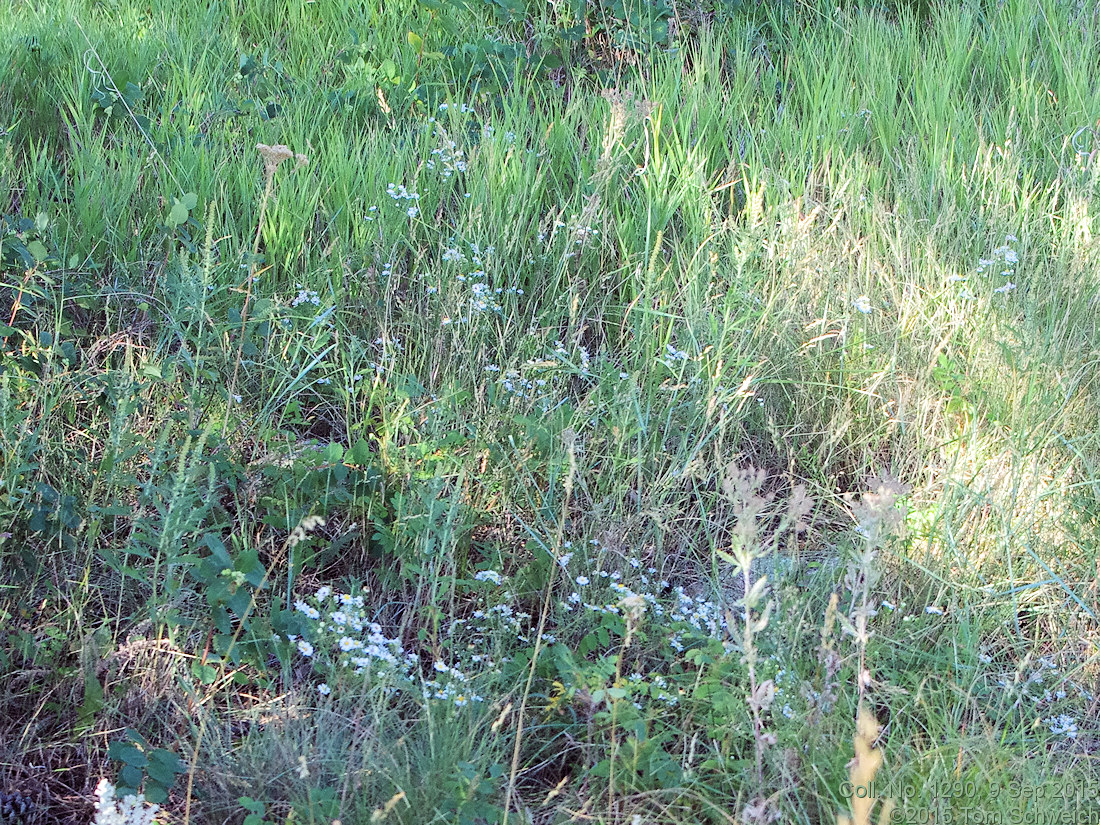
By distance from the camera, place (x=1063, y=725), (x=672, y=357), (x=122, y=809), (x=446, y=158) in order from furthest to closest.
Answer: (x=446, y=158) < (x=672, y=357) < (x=1063, y=725) < (x=122, y=809)

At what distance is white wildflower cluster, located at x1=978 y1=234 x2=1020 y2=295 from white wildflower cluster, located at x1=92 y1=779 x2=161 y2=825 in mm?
2386

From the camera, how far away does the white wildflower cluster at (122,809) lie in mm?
1330

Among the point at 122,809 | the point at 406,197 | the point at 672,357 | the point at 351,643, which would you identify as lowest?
the point at 122,809

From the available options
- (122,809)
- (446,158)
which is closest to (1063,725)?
(122,809)

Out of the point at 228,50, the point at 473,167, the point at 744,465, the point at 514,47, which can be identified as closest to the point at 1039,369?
the point at 744,465

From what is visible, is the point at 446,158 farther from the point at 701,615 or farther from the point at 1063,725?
the point at 1063,725

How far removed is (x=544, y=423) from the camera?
2354mm

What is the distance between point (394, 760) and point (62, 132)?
106 inches

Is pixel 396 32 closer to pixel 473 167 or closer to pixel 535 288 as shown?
pixel 473 167

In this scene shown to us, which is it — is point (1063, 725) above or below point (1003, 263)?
below

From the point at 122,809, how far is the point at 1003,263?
8.47 feet

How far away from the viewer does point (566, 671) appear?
1800 mm

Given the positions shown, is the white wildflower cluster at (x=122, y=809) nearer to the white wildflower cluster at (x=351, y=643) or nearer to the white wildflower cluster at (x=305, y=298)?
the white wildflower cluster at (x=351, y=643)

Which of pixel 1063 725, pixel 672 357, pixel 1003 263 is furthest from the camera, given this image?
pixel 1003 263
